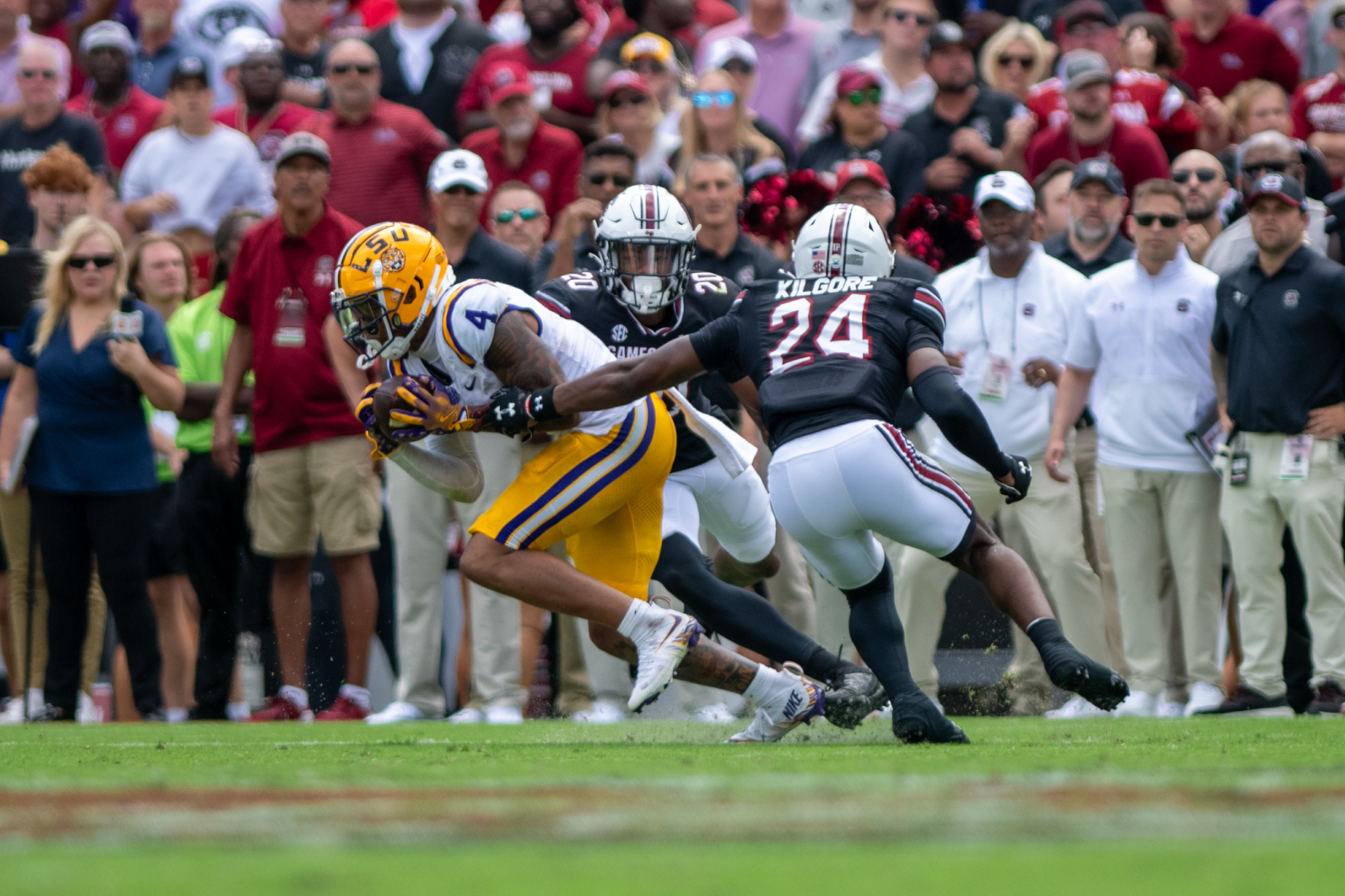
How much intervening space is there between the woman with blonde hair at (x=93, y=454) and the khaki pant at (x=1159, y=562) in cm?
497

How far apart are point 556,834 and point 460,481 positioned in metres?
3.33

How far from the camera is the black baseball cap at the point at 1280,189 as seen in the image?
8.34 m

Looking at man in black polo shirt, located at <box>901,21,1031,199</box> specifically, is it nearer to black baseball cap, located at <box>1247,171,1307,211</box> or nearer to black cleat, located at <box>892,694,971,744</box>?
black baseball cap, located at <box>1247,171,1307,211</box>

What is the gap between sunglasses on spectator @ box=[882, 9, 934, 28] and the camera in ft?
37.1

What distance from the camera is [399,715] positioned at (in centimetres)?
897

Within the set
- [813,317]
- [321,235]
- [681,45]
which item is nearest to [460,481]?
[813,317]

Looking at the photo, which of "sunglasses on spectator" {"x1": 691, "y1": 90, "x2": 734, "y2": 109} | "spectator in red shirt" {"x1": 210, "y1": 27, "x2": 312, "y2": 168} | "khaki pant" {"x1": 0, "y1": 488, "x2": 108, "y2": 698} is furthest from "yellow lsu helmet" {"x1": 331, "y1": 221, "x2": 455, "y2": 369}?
"spectator in red shirt" {"x1": 210, "y1": 27, "x2": 312, "y2": 168}

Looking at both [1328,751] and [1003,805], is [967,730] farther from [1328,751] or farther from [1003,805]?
[1003,805]

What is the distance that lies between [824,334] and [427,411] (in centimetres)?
141

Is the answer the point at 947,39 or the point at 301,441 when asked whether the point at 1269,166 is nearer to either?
the point at 947,39

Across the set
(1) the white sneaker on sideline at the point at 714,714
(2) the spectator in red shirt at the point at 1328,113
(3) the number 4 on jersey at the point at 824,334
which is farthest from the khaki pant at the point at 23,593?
(2) the spectator in red shirt at the point at 1328,113

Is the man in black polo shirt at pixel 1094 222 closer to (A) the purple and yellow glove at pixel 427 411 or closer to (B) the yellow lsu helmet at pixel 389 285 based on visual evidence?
(B) the yellow lsu helmet at pixel 389 285

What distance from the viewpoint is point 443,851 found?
3.33 m

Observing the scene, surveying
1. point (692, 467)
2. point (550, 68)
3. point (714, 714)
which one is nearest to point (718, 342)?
point (692, 467)
